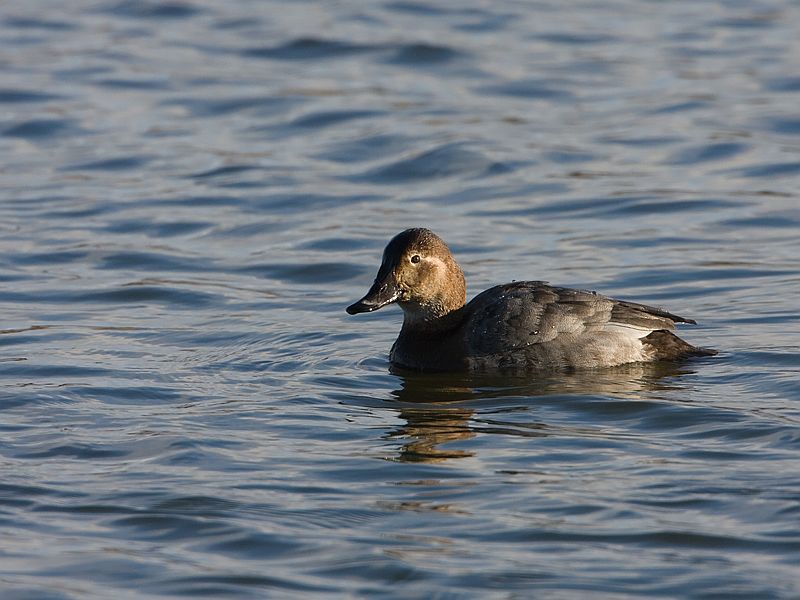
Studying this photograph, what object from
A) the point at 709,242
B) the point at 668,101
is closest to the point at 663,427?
the point at 709,242

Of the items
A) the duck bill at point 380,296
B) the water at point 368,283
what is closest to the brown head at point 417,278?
the duck bill at point 380,296

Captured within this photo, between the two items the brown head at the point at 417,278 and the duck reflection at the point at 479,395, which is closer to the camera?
the duck reflection at the point at 479,395

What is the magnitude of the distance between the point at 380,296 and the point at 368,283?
2.37m

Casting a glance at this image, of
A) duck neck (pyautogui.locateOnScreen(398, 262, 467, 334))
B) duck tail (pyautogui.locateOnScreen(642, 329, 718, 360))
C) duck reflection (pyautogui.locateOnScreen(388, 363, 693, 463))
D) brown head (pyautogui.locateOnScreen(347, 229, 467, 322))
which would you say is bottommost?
duck reflection (pyautogui.locateOnScreen(388, 363, 693, 463))

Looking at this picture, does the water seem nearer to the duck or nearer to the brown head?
the duck

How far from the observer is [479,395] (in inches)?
344

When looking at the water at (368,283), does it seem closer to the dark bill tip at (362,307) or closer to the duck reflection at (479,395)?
the duck reflection at (479,395)

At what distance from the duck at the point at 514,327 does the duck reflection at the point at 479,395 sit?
9 cm

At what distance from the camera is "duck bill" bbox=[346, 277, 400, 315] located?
9422mm

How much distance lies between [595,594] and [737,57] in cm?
1481

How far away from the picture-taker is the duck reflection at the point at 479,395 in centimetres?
784

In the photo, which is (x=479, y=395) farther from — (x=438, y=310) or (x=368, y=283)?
(x=368, y=283)

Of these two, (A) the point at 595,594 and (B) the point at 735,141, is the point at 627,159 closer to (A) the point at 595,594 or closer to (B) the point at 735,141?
(B) the point at 735,141

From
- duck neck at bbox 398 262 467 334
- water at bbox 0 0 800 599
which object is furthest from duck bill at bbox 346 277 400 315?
water at bbox 0 0 800 599
